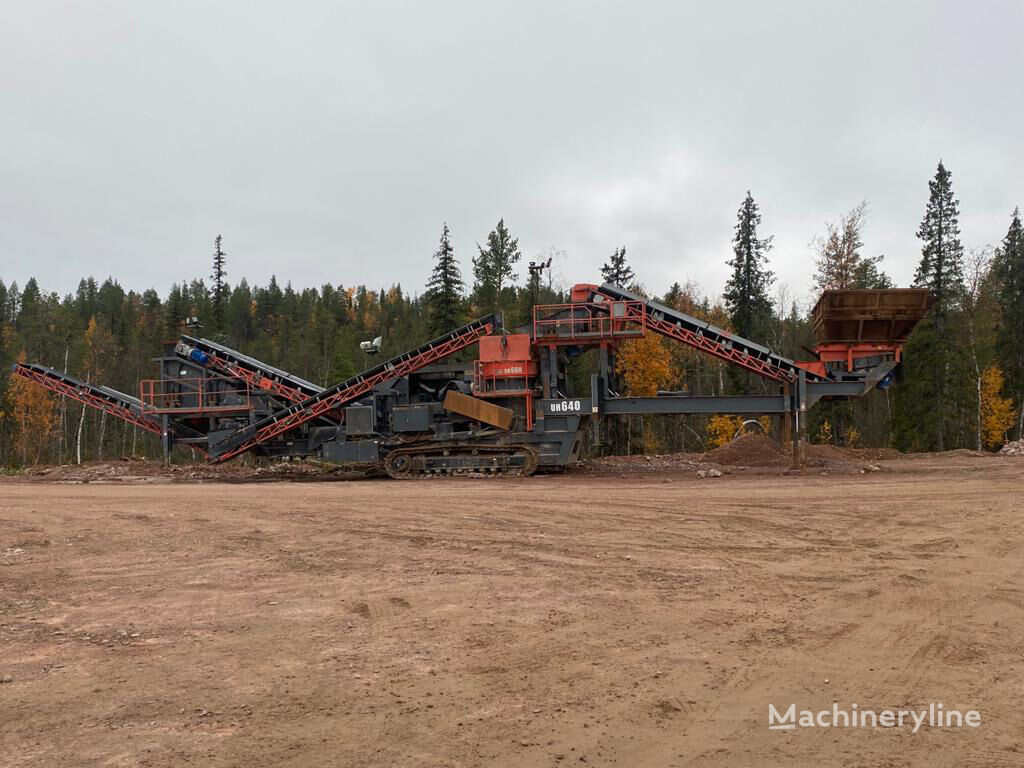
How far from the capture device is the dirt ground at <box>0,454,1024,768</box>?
12.5ft

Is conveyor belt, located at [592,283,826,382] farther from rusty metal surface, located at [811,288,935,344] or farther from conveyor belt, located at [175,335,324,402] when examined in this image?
conveyor belt, located at [175,335,324,402]

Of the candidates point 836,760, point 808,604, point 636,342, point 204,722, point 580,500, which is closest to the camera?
point 836,760

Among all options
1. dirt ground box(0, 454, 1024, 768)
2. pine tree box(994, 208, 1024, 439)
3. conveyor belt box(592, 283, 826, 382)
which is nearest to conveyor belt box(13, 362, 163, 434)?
dirt ground box(0, 454, 1024, 768)

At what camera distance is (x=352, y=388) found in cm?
2177

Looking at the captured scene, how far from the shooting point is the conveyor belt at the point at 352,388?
21.0 meters

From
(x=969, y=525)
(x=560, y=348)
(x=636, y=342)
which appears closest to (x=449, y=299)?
(x=636, y=342)

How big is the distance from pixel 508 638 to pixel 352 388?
17.2m

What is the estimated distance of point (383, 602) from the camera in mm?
6539

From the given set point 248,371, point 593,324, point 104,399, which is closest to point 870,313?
point 593,324

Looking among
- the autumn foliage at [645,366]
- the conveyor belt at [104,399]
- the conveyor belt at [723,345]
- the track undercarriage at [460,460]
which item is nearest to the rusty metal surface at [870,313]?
the conveyor belt at [723,345]

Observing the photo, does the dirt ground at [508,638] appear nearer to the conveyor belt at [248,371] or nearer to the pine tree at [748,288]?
the conveyor belt at [248,371]

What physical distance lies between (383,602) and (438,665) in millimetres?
1755

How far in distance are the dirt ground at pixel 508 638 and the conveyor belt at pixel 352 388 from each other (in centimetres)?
1020

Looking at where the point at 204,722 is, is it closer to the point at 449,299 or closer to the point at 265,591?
the point at 265,591
